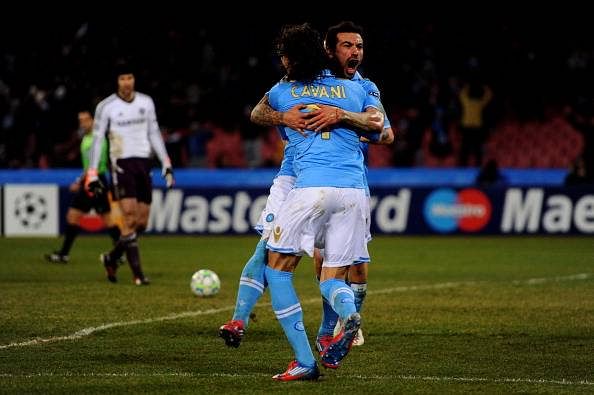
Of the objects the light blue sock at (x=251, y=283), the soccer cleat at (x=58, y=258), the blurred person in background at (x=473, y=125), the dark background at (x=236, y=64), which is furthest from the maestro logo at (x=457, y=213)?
the light blue sock at (x=251, y=283)

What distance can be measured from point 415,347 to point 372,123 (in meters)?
2.19

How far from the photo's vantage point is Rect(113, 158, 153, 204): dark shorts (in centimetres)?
1332

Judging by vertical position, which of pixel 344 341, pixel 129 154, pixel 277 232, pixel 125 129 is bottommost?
pixel 344 341

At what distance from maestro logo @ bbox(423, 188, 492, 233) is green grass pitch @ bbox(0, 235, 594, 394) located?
4391 mm

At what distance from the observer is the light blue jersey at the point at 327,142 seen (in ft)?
22.4

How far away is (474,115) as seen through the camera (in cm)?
2386

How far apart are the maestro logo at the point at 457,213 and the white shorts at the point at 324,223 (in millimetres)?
15015

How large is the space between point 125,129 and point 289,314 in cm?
708

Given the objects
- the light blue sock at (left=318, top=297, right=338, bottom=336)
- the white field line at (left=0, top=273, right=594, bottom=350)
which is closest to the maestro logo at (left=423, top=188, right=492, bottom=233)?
the white field line at (left=0, top=273, right=594, bottom=350)

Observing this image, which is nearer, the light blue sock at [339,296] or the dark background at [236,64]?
the light blue sock at [339,296]

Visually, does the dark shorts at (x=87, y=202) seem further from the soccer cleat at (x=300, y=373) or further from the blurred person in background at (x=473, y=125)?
the soccer cleat at (x=300, y=373)

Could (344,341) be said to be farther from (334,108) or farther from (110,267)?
(110,267)

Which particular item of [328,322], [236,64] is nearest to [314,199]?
[328,322]

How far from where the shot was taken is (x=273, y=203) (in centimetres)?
785
